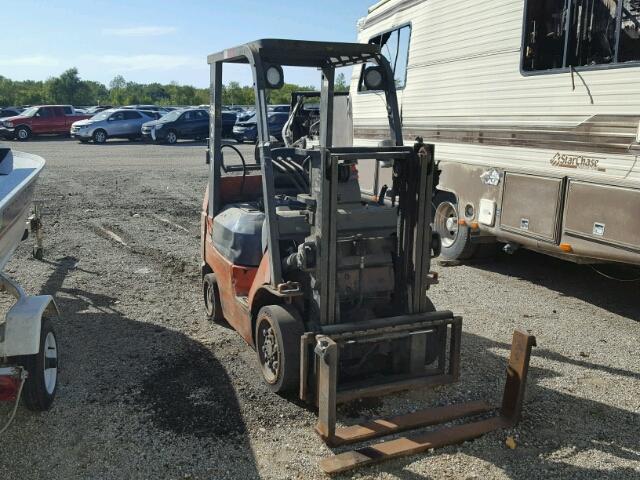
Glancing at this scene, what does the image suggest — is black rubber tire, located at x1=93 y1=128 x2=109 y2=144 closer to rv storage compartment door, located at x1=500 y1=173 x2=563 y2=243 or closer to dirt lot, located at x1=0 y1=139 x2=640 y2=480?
dirt lot, located at x1=0 y1=139 x2=640 y2=480

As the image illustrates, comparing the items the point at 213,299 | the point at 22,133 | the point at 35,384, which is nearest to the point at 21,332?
the point at 35,384

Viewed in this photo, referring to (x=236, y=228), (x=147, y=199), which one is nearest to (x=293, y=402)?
(x=236, y=228)

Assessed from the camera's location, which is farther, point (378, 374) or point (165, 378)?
point (165, 378)

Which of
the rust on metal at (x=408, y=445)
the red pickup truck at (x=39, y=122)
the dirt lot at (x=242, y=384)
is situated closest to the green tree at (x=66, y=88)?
the red pickup truck at (x=39, y=122)

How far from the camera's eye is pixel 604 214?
17.2 feet

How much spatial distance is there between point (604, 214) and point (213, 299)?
11.8ft

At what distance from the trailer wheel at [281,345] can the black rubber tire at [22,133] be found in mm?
27319

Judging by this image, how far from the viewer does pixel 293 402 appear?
13.6 ft

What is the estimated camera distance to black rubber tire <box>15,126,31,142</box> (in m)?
27.4

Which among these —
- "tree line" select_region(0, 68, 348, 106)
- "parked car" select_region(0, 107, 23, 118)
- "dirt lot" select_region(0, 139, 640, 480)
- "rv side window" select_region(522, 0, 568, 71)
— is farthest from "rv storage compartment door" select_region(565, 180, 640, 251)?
A: "tree line" select_region(0, 68, 348, 106)

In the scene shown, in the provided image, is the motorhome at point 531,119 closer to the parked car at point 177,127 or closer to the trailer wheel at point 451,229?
the trailer wheel at point 451,229

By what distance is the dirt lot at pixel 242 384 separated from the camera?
346 cm

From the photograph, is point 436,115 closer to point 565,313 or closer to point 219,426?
point 565,313

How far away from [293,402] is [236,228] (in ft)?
4.83
